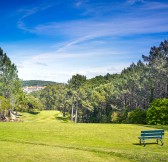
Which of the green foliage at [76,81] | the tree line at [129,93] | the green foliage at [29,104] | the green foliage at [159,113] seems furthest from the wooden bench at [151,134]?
the green foliage at [29,104]

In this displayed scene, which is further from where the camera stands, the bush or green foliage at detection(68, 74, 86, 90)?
green foliage at detection(68, 74, 86, 90)

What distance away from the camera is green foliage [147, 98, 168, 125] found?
4075cm

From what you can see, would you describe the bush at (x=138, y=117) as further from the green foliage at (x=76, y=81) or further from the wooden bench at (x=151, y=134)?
the green foliage at (x=76, y=81)

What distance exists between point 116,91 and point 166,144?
6530 cm

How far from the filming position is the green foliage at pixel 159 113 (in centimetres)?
4075

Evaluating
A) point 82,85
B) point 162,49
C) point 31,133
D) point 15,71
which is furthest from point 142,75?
point 31,133

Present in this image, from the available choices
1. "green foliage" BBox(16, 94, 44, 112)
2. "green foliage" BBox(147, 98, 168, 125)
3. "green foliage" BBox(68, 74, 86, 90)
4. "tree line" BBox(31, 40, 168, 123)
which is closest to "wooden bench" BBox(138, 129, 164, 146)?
"green foliage" BBox(147, 98, 168, 125)

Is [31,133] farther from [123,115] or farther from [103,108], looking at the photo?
[103,108]

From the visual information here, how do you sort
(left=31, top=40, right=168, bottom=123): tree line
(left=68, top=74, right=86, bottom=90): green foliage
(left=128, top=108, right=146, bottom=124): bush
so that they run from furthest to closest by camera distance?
(left=68, top=74, right=86, bottom=90): green foliage → (left=31, top=40, right=168, bottom=123): tree line → (left=128, top=108, right=146, bottom=124): bush

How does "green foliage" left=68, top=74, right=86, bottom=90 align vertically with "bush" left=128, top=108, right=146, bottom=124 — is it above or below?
above

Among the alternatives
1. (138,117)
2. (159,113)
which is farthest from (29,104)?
(159,113)

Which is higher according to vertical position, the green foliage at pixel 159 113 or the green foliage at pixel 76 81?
the green foliage at pixel 76 81

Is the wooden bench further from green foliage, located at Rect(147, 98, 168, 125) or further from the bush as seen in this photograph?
the bush

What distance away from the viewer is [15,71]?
69.6 meters
